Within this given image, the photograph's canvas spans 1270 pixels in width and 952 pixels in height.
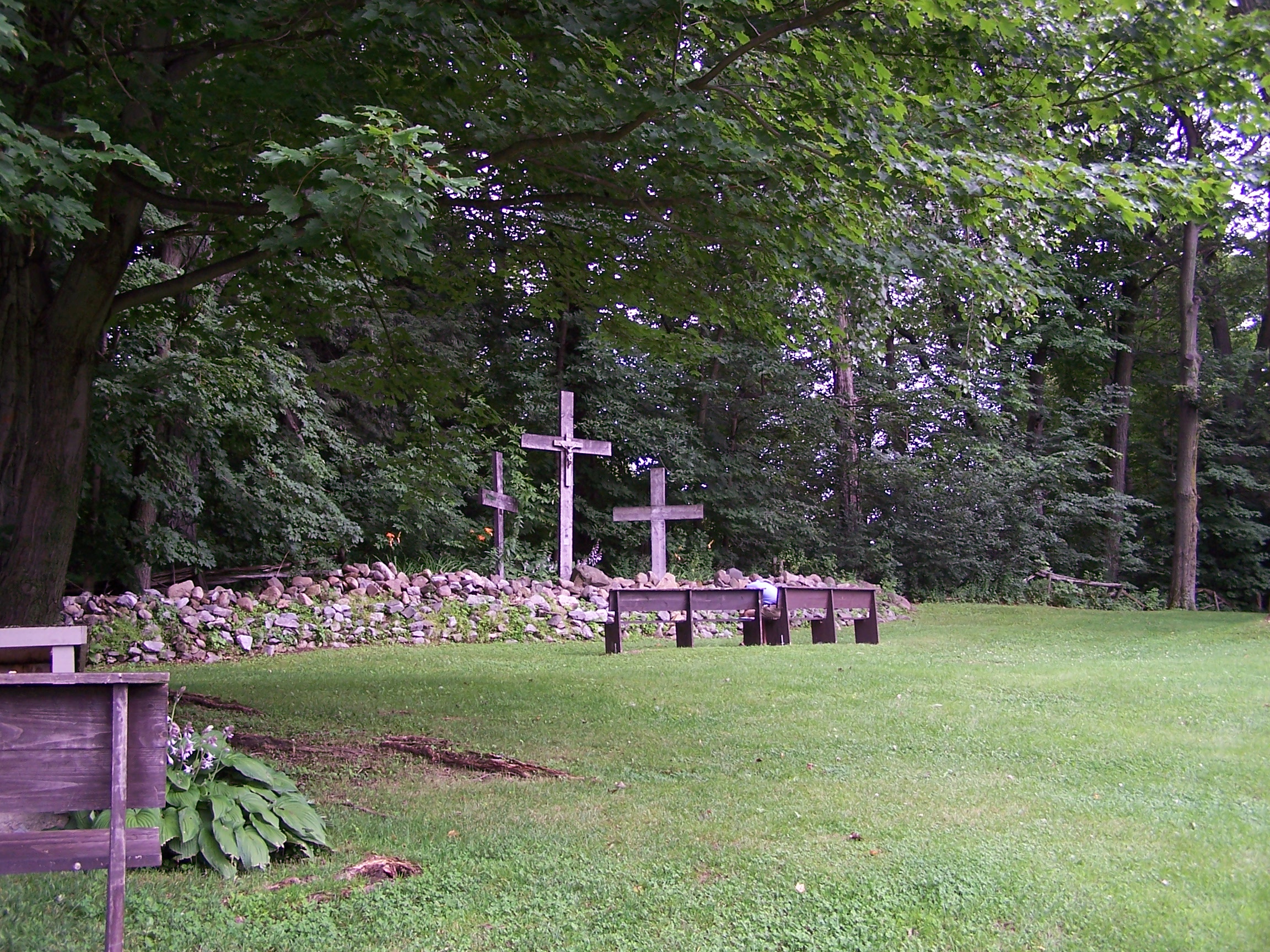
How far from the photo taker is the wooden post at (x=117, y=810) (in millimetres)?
2887

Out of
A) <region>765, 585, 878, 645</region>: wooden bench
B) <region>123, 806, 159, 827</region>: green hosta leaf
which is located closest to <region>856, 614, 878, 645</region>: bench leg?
<region>765, 585, 878, 645</region>: wooden bench

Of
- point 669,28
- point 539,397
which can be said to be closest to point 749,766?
point 669,28

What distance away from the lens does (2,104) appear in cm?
473

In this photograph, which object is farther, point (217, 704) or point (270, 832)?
point (217, 704)

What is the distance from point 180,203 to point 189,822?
4014 mm

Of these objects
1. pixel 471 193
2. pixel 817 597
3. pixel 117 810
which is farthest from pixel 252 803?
pixel 817 597

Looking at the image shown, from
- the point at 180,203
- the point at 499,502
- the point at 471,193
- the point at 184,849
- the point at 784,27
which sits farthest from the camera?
the point at 499,502

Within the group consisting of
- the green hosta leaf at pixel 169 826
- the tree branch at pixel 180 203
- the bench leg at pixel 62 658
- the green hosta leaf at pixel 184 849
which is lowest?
the green hosta leaf at pixel 184 849

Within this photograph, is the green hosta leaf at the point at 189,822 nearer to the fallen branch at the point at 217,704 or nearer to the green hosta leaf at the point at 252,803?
the green hosta leaf at the point at 252,803

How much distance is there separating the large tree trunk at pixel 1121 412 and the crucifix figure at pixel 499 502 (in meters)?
15.7

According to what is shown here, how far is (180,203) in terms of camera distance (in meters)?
6.25

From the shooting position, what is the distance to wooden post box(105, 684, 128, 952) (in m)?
2.89

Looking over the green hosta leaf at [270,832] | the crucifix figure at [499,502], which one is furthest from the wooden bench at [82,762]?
the crucifix figure at [499,502]

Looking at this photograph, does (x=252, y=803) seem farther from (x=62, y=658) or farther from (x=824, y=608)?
(x=824, y=608)
